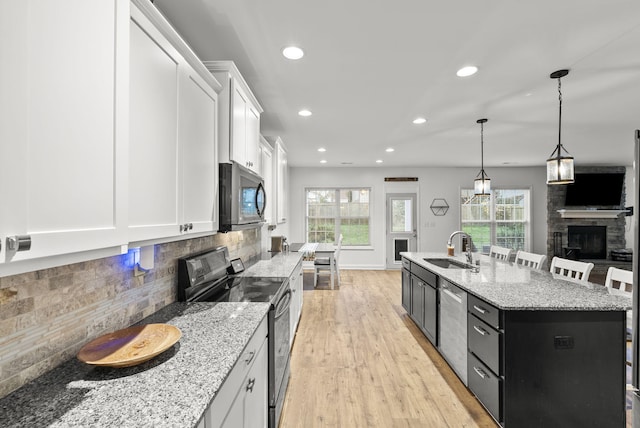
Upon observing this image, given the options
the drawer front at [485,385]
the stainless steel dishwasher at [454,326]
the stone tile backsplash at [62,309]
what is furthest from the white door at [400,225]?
the stone tile backsplash at [62,309]

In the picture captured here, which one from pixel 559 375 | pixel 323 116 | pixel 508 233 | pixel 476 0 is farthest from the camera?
pixel 508 233

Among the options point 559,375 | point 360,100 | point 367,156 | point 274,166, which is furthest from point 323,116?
point 559,375

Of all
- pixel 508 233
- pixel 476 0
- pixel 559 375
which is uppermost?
pixel 476 0

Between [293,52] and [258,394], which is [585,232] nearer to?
[293,52]

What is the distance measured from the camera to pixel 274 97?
9.71 feet

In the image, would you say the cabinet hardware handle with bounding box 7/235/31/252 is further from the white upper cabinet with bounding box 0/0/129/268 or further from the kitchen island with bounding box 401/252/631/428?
the kitchen island with bounding box 401/252/631/428

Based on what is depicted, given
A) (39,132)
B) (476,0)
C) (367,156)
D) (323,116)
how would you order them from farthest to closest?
(367,156), (323,116), (476,0), (39,132)

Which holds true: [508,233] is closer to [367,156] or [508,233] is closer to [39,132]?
[367,156]

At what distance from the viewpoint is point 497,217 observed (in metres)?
7.44

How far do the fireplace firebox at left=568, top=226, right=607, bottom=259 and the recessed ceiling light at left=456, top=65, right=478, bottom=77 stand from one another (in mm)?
7003

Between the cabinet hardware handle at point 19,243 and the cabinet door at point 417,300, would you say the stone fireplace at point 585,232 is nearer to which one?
the cabinet door at point 417,300

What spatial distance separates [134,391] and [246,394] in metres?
0.53

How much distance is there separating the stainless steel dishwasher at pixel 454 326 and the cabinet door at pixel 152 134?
2.15m

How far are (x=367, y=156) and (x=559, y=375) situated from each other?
15.9 ft
